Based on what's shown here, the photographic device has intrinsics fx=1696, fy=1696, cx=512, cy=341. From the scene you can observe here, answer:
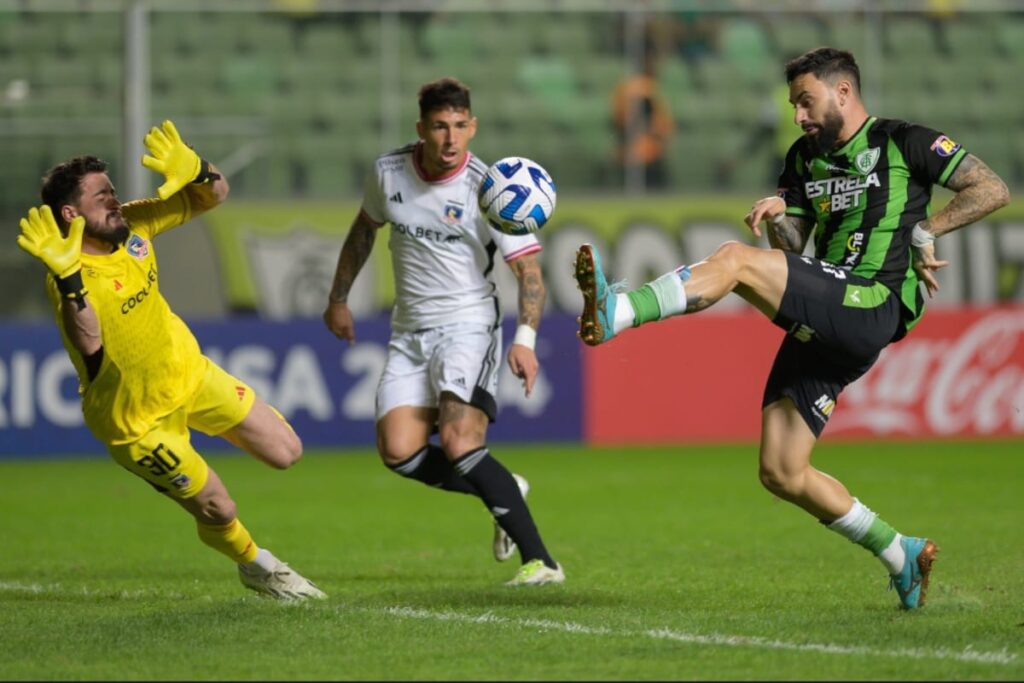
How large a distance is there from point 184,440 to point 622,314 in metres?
2.30

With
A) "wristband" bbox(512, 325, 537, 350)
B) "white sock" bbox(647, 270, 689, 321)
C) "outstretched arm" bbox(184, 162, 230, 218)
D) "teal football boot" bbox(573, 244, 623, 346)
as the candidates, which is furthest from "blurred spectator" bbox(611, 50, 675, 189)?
"teal football boot" bbox(573, 244, 623, 346)

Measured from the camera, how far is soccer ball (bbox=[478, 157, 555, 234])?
767cm

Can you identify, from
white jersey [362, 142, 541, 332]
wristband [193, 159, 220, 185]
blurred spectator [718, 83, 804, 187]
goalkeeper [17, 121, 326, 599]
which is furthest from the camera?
blurred spectator [718, 83, 804, 187]

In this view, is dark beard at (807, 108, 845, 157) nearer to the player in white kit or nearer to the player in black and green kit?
the player in black and green kit

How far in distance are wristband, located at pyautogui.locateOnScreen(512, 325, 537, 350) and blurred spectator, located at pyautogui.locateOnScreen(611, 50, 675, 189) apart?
36.0 ft

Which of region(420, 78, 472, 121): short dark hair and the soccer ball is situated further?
region(420, 78, 472, 121): short dark hair

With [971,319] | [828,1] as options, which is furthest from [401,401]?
[828,1]

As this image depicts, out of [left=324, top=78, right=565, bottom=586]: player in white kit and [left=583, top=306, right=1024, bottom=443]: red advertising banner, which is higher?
[left=324, top=78, right=565, bottom=586]: player in white kit

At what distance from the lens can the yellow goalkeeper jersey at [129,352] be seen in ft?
23.9

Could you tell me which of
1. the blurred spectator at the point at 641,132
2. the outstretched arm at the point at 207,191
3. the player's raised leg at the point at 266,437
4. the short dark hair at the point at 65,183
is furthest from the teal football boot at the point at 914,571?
the blurred spectator at the point at 641,132

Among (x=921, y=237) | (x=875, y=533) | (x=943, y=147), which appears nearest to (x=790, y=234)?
(x=921, y=237)

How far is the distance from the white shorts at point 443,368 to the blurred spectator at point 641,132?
10.4m

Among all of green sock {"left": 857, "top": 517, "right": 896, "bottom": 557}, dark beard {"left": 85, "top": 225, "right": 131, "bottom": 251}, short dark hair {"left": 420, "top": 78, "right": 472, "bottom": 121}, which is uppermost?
short dark hair {"left": 420, "top": 78, "right": 472, "bottom": 121}

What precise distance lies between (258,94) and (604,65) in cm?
387
